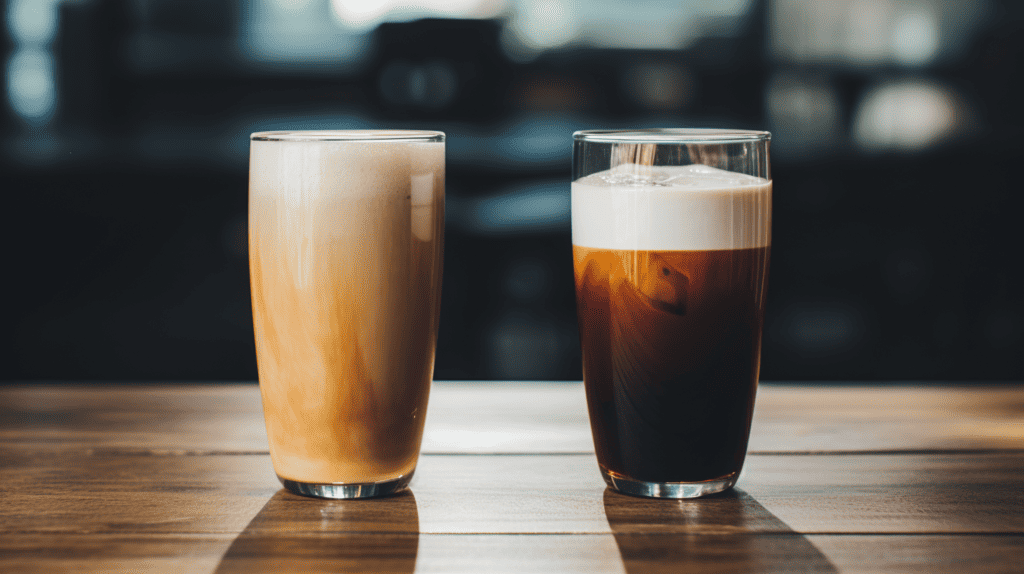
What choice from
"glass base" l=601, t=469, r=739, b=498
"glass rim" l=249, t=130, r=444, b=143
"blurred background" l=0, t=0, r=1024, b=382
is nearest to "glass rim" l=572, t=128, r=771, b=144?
"glass rim" l=249, t=130, r=444, b=143

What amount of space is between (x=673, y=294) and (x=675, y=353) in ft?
0.14

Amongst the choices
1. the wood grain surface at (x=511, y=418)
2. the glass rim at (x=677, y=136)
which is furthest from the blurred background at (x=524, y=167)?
the glass rim at (x=677, y=136)

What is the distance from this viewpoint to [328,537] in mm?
586

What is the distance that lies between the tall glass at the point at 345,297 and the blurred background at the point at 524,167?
5.32 ft

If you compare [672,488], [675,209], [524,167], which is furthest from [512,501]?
[524,167]

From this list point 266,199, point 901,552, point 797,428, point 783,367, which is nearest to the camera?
point 901,552

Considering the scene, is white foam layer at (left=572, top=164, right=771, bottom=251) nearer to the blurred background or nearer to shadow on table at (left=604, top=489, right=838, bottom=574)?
shadow on table at (left=604, top=489, right=838, bottom=574)

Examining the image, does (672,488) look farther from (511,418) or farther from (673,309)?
(511,418)

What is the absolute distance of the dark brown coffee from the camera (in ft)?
2.13

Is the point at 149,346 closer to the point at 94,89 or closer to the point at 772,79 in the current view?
the point at 94,89

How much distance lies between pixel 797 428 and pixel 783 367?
1.50m

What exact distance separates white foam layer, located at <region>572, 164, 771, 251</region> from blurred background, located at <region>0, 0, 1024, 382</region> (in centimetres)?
162

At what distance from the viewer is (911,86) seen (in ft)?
7.72

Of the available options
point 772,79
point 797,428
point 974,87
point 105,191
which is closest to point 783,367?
point 772,79
